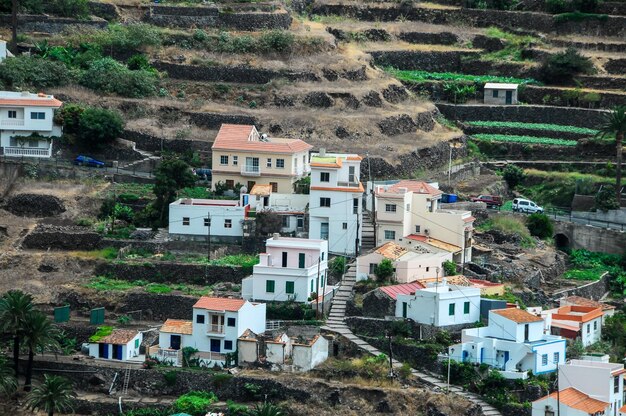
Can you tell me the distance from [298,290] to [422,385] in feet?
27.0

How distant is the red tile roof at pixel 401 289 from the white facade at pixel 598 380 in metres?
7.66

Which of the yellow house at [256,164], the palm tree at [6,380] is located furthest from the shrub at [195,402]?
the yellow house at [256,164]

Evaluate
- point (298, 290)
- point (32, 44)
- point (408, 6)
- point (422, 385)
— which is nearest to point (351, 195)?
point (298, 290)

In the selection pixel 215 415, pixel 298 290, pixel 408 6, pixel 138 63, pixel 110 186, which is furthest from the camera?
pixel 408 6

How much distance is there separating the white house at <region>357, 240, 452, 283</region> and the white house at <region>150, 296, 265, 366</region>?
20.7 ft

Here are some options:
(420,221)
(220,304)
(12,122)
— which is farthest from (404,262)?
(12,122)

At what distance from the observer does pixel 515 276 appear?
102 metres

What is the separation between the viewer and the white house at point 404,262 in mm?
99562

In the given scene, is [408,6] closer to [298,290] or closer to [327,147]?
[327,147]

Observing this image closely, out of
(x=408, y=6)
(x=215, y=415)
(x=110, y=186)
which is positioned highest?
(x=408, y=6)

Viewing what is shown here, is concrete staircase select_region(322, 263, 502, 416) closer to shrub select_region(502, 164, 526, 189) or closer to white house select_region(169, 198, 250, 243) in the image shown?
white house select_region(169, 198, 250, 243)

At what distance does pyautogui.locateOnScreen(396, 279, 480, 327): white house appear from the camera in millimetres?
95562

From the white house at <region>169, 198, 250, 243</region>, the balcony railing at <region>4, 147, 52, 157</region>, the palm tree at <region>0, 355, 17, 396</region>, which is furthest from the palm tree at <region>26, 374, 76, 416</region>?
the balcony railing at <region>4, 147, 52, 157</region>

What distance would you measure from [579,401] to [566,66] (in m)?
40.0
